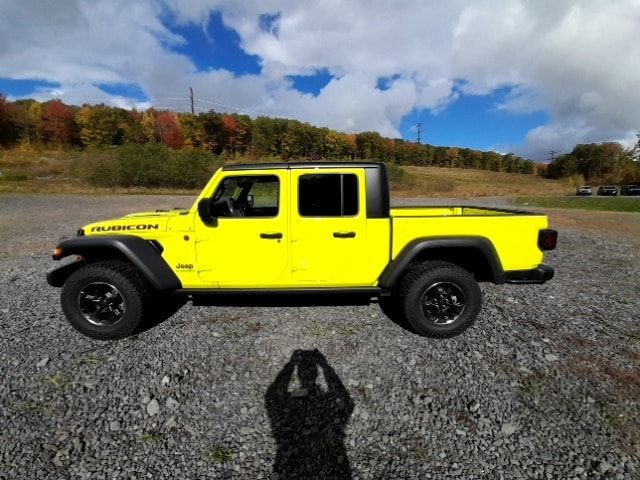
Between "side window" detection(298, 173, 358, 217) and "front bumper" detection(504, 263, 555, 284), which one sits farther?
"front bumper" detection(504, 263, 555, 284)

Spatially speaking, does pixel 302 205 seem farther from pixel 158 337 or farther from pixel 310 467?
pixel 310 467

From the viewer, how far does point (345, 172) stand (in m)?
3.78

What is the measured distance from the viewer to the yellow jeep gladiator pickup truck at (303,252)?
3678 mm

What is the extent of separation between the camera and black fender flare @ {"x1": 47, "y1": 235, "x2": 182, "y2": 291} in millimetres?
3613

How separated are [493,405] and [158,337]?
342 centimetres

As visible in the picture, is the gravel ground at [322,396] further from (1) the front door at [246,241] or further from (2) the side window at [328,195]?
(2) the side window at [328,195]

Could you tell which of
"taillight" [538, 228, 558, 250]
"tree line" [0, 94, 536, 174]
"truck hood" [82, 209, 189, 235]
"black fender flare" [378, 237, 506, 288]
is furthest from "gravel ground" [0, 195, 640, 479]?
"tree line" [0, 94, 536, 174]

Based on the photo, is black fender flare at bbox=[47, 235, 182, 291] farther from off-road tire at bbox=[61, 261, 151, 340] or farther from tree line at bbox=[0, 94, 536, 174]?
tree line at bbox=[0, 94, 536, 174]

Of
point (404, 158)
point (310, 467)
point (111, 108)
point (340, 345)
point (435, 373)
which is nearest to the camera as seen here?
point (310, 467)

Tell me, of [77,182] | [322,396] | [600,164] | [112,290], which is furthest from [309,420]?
[600,164]

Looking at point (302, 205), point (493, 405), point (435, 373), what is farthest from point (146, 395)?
point (493, 405)

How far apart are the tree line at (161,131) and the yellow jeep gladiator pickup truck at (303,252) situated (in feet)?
201

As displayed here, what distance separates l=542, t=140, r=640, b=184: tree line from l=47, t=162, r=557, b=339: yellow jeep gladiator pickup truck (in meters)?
77.9

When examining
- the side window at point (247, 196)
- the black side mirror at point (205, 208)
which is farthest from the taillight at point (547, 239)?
the black side mirror at point (205, 208)
